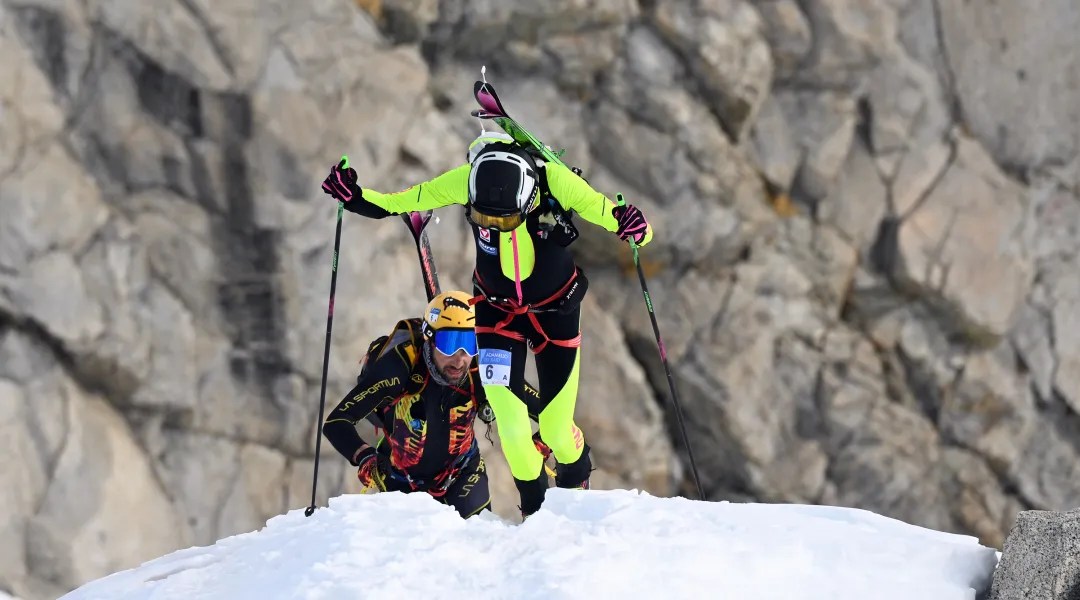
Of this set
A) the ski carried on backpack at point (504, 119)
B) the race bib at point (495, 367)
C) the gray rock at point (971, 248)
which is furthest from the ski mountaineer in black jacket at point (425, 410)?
the gray rock at point (971, 248)

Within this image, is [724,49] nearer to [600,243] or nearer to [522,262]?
[600,243]

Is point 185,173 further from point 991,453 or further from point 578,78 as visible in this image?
point 991,453

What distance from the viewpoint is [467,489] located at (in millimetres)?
7305

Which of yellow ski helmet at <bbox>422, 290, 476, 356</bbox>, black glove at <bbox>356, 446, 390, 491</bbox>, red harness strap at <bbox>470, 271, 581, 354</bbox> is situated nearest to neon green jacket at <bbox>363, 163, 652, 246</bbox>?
red harness strap at <bbox>470, 271, 581, 354</bbox>

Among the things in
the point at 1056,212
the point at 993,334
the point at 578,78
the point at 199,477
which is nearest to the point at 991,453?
the point at 993,334

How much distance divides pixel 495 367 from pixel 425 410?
4.09ft

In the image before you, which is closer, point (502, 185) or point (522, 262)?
point (502, 185)

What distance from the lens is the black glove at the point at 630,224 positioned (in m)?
5.71

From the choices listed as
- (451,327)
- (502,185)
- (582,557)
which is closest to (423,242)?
(451,327)

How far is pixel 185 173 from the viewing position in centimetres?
1280

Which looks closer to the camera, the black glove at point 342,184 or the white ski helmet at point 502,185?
the white ski helmet at point 502,185

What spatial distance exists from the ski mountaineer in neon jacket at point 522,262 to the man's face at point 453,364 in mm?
592

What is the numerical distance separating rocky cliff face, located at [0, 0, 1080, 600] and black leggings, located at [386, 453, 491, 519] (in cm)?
623

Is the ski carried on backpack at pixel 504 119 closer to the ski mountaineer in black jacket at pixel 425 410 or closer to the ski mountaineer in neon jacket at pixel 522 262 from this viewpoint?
the ski mountaineer in neon jacket at pixel 522 262
